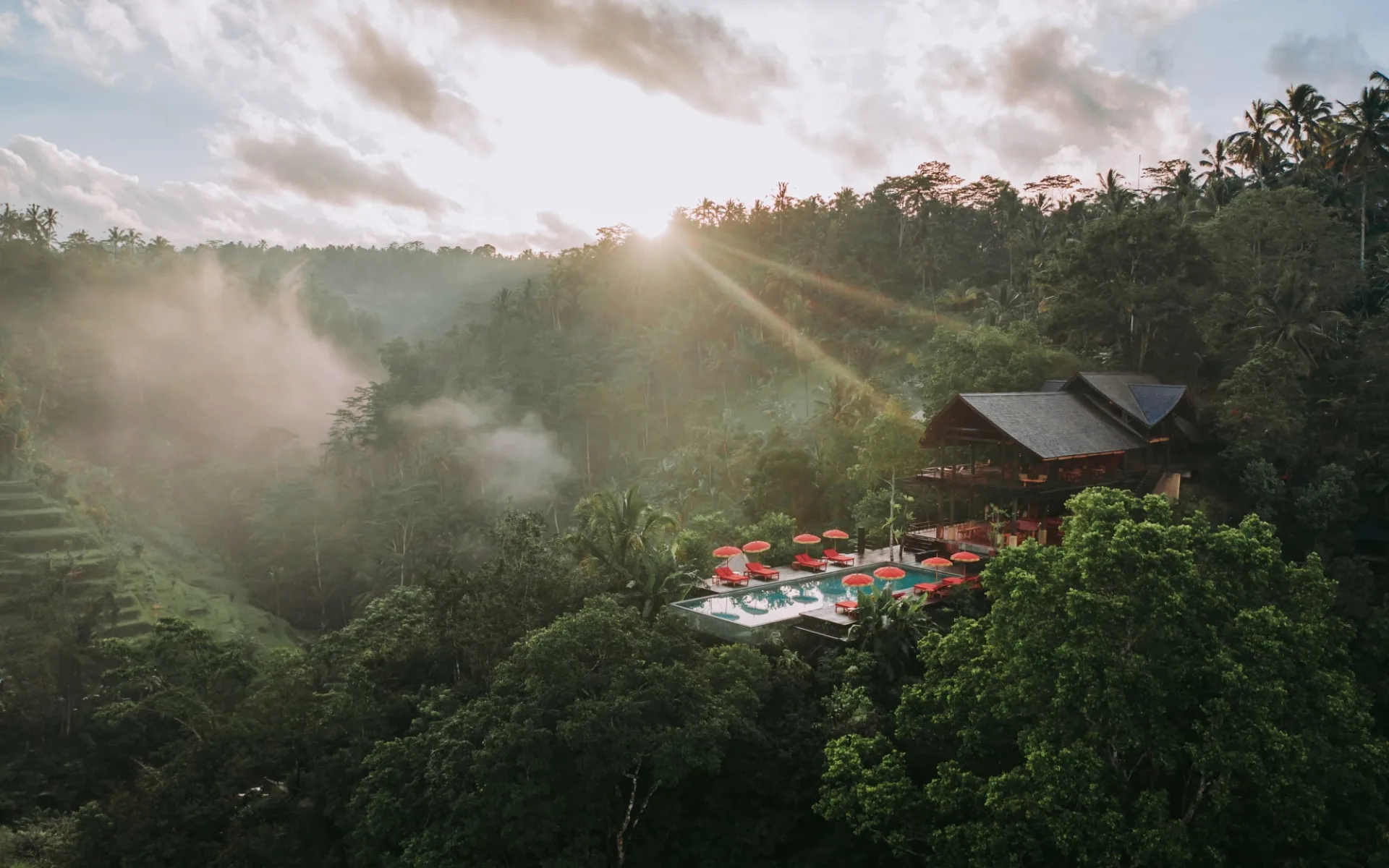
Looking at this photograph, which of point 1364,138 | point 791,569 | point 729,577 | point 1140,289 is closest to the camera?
point 729,577

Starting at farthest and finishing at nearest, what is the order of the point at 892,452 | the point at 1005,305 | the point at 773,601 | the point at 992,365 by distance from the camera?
the point at 1005,305 → the point at 992,365 → the point at 892,452 → the point at 773,601

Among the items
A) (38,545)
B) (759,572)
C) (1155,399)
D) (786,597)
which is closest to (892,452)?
(759,572)

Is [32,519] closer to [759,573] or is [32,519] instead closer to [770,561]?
[770,561]

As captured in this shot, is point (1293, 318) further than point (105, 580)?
No

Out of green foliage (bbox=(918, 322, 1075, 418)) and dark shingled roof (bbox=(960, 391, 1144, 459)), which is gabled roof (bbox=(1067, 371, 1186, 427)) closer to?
dark shingled roof (bbox=(960, 391, 1144, 459))

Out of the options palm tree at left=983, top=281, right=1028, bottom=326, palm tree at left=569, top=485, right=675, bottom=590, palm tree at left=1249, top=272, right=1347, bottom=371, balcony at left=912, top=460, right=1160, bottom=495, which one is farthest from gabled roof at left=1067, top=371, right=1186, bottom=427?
palm tree at left=983, top=281, right=1028, bottom=326

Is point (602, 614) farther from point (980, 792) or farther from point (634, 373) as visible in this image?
point (634, 373)

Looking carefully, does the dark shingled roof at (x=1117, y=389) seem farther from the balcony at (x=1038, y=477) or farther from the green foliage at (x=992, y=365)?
the green foliage at (x=992, y=365)

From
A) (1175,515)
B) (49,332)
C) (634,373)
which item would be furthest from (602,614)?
(49,332)
